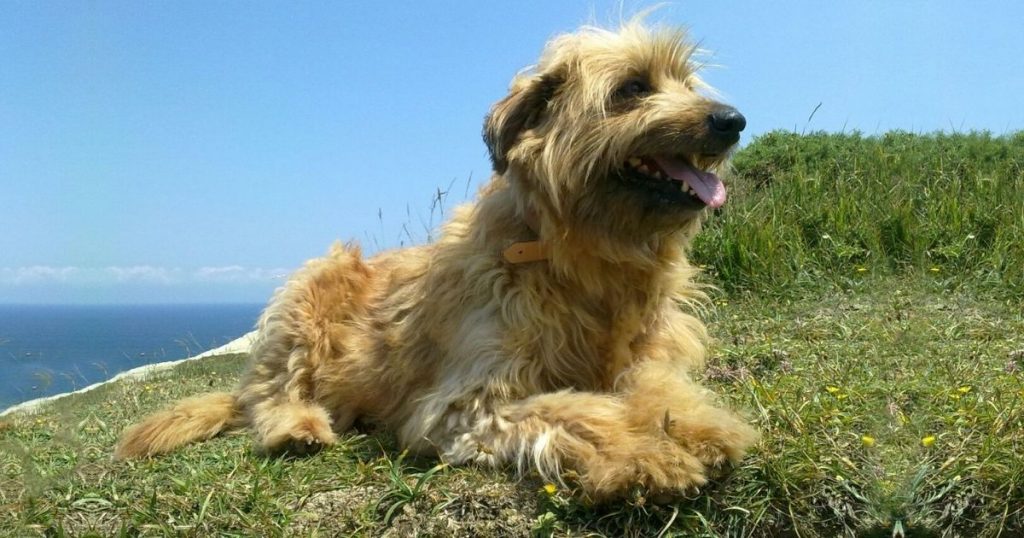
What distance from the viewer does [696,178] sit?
158 inches

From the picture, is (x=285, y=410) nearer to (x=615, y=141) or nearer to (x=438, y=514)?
(x=438, y=514)

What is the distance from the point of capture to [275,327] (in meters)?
5.45

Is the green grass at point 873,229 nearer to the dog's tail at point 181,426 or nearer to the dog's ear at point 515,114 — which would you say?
the dog's ear at point 515,114

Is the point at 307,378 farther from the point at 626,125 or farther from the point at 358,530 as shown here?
the point at 626,125

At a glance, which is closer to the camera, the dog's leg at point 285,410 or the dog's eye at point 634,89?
the dog's eye at point 634,89

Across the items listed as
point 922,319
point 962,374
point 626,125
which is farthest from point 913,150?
point 626,125

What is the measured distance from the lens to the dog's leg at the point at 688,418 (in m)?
3.39

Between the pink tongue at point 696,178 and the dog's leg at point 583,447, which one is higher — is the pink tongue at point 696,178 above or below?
above

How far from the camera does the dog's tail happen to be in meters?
4.77

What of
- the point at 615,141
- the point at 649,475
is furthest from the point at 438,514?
the point at 615,141

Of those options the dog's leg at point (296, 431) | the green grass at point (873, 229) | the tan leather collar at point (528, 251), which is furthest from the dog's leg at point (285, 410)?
the green grass at point (873, 229)

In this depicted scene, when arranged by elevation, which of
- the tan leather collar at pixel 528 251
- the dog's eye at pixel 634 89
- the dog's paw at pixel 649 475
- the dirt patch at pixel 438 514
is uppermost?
the dog's eye at pixel 634 89

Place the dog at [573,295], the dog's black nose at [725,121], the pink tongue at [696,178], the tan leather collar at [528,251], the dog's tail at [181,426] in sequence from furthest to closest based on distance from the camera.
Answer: the dog's tail at [181,426] < the tan leather collar at [528,251] < the pink tongue at [696,178] < the dog's black nose at [725,121] < the dog at [573,295]

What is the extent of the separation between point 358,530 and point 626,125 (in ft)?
7.03
